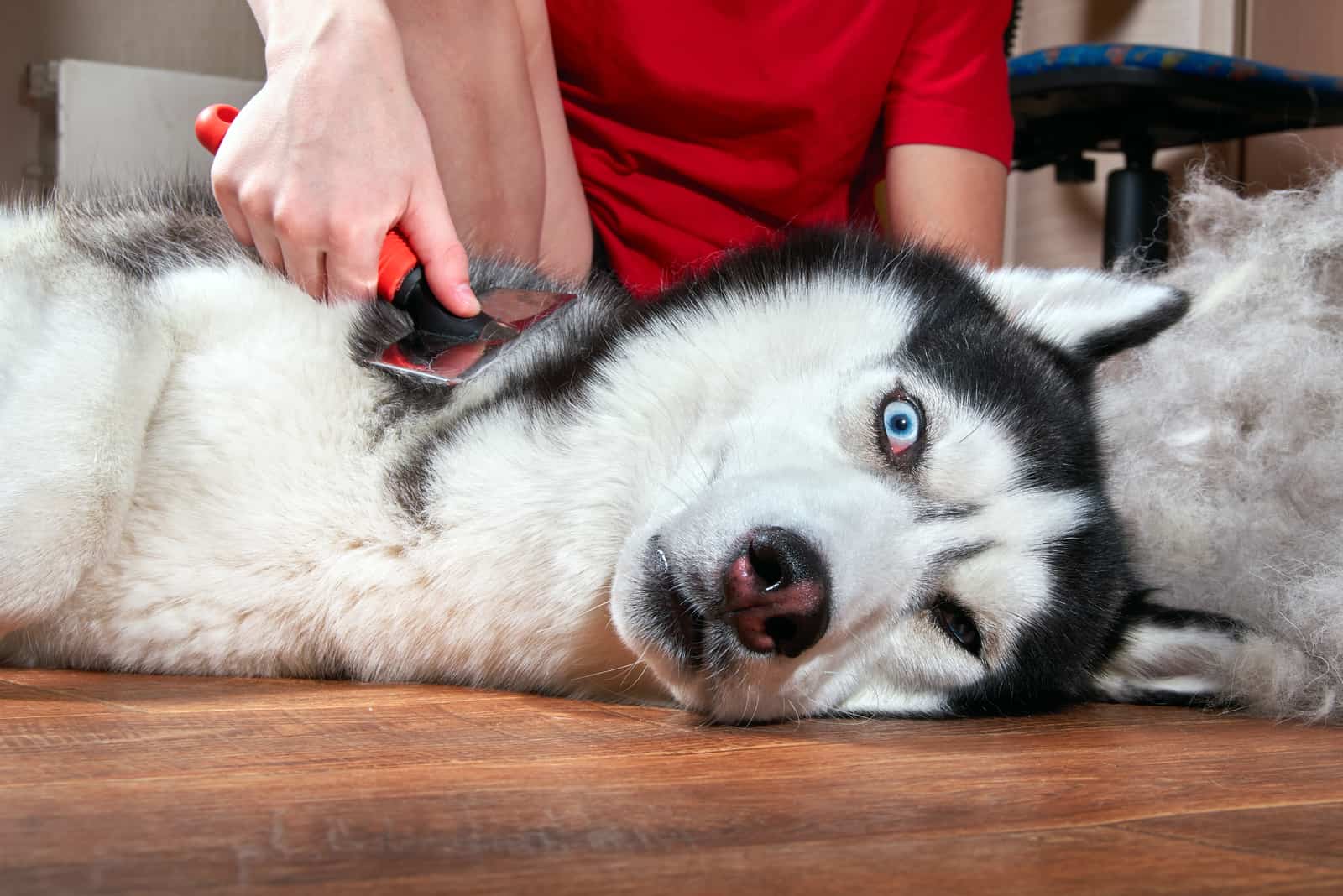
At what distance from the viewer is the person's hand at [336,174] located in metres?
1.65

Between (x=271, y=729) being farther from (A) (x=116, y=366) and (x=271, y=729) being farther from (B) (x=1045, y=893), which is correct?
(B) (x=1045, y=893)

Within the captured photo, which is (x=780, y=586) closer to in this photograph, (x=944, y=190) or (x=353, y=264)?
(x=353, y=264)

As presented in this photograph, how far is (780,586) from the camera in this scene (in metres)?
1.30

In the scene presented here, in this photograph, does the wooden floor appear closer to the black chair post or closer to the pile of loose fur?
the pile of loose fur

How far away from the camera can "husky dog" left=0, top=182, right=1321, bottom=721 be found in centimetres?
144

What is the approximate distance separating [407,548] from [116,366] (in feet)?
1.40

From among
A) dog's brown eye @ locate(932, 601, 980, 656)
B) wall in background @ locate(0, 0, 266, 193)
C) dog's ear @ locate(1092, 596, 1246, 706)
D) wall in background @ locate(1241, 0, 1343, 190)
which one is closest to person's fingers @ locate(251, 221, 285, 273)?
dog's brown eye @ locate(932, 601, 980, 656)

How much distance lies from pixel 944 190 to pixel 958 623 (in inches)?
65.9

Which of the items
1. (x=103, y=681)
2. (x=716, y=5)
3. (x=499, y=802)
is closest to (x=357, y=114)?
(x=103, y=681)

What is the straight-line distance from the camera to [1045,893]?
2.50 ft

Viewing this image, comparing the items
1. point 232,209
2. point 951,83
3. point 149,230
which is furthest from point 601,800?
point 951,83

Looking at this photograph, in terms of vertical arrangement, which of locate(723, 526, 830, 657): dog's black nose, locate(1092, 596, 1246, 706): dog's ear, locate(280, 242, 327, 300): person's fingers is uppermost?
locate(280, 242, 327, 300): person's fingers

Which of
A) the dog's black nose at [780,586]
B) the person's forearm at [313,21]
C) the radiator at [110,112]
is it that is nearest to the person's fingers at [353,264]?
the person's forearm at [313,21]

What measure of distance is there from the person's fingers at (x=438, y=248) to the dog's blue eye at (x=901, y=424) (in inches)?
23.5
